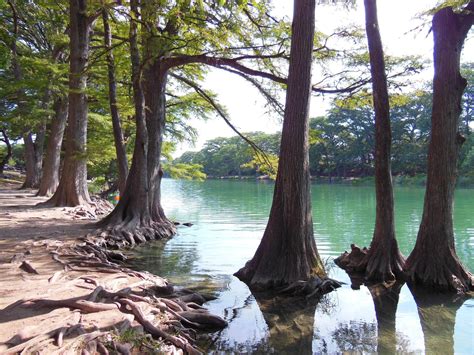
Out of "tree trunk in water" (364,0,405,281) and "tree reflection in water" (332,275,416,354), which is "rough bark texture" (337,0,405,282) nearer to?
"tree trunk in water" (364,0,405,281)

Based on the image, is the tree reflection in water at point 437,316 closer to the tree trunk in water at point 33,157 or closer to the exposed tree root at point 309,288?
the exposed tree root at point 309,288

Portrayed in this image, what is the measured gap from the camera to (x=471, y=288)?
7.52 m

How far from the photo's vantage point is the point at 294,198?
24.9 ft

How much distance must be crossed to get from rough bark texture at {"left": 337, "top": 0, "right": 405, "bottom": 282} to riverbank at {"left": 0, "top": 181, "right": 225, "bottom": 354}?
409 cm

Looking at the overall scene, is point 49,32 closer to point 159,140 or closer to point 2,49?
point 2,49

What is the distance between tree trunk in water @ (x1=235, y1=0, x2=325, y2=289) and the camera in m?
7.46

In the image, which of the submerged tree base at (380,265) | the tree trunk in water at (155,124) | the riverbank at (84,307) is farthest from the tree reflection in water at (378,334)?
the tree trunk in water at (155,124)

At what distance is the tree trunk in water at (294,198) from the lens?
746 centimetres

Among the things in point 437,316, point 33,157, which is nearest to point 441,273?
point 437,316

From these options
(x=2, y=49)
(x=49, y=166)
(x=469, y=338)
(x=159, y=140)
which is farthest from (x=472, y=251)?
(x=2, y=49)

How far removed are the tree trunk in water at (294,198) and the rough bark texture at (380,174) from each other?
5.35ft

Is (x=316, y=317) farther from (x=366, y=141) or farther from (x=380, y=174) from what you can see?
(x=366, y=141)

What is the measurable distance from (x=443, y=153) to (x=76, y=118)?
39.3 feet

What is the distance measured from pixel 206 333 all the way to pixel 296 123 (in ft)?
13.5
